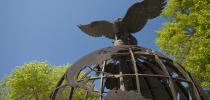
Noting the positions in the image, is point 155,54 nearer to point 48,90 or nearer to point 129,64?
point 129,64

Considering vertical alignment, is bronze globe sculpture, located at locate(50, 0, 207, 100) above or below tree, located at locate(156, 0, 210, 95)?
below

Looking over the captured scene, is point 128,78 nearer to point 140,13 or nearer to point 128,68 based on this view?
point 128,68

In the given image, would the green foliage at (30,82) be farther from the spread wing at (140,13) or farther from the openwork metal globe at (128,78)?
the spread wing at (140,13)

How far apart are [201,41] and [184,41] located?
1713 millimetres

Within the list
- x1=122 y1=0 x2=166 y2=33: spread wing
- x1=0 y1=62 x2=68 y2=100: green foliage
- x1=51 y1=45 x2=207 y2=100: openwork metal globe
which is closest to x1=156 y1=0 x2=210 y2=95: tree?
x1=51 y1=45 x2=207 y2=100: openwork metal globe

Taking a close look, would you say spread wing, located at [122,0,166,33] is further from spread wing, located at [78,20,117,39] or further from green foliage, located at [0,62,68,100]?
green foliage, located at [0,62,68,100]

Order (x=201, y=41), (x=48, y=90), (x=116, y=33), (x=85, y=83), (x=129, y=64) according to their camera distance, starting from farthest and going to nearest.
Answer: (x=48, y=90) < (x=201, y=41) < (x=129, y=64) < (x=116, y=33) < (x=85, y=83)

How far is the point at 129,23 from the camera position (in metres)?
6.58

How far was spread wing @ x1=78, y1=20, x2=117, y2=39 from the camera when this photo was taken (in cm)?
650

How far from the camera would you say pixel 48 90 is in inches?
907

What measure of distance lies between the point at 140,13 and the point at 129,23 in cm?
25

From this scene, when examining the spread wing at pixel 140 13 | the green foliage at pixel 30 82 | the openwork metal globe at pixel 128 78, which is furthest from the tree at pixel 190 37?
the green foliage at pixel 30 82

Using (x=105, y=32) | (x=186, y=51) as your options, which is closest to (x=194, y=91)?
(x=105, y=32)

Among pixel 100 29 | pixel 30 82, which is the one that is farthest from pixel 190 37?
pixel 30 82
